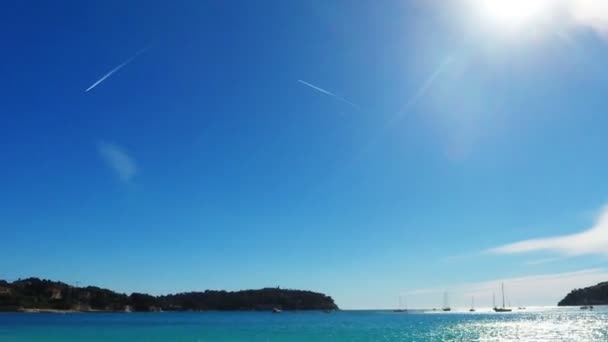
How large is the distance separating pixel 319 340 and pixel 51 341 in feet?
93.9

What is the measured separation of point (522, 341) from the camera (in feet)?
190

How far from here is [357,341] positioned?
57.9 m

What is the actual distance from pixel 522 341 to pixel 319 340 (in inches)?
896

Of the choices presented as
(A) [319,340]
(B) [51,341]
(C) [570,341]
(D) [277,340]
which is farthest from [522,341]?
(B) [51,341]

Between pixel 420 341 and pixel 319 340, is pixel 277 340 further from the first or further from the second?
pixel 420 341

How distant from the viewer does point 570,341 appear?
2164 inches

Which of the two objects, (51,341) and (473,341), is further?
(473,341)

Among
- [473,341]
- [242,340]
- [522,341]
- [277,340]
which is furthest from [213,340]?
[522,341]

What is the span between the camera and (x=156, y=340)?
57.8 m

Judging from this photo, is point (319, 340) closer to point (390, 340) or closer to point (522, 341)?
point (390, 340)

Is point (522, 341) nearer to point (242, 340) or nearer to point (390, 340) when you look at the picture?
point (390, 340)

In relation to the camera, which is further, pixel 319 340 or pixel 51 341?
pixel 319 340

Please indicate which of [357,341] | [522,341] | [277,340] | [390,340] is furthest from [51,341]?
[522,341]

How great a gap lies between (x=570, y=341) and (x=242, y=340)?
116ft
